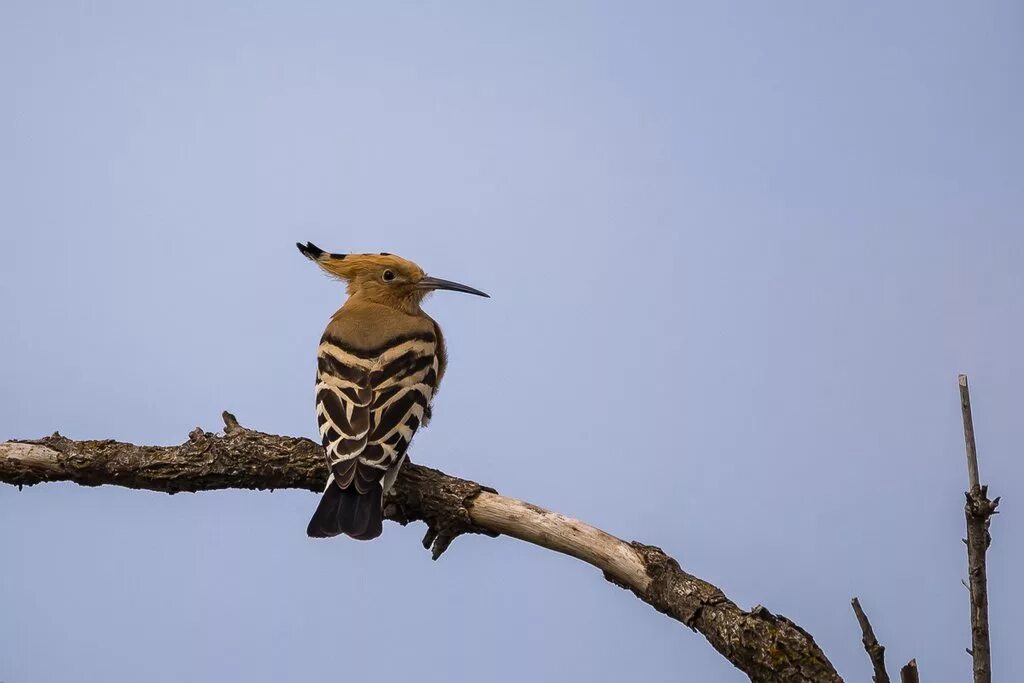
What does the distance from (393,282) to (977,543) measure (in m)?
2.22

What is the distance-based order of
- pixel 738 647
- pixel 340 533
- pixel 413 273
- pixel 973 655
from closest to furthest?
pixel 973 655 < pixel 738 647 < pixel 340 533 < pixel 413 273

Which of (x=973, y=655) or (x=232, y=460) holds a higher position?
(x=232, y=460)

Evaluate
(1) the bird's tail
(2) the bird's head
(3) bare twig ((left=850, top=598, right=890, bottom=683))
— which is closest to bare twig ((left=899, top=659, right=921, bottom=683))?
(3) bare twig ((left=850, top=598, right=890, bottom=683))

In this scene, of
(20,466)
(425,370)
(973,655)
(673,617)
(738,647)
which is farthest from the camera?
(425,370)

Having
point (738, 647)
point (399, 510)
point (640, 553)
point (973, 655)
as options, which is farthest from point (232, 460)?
point (973, 655)

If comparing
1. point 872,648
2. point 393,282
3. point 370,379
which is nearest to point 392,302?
point 393,282

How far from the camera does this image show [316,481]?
2.73m

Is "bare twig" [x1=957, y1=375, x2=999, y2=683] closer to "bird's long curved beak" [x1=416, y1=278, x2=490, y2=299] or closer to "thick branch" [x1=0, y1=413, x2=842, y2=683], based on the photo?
"thick branch" [x1=0, y1=413, x2=842, y2=683]

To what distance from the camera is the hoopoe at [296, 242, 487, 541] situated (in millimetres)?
2539

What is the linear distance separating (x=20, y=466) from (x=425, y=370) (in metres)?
1.00

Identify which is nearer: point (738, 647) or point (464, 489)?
point (738, 647)

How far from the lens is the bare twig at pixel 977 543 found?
1.68 meters

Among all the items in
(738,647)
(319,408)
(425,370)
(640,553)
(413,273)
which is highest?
(413,273)

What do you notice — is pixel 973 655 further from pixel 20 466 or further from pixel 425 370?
pixel 20 466
